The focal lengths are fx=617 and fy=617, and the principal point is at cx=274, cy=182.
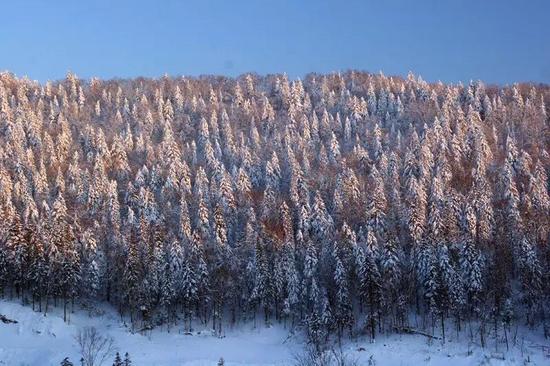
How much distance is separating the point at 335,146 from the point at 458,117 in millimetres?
29614

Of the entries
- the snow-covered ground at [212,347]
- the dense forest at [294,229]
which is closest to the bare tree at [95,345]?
the snow-covered ground at [212,347]

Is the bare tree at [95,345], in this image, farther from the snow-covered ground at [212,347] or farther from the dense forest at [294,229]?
the dense forest at [294,229]

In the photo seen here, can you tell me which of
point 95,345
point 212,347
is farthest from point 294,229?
point 95,345

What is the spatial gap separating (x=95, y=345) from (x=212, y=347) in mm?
15482

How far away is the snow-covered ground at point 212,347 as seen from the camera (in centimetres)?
6519

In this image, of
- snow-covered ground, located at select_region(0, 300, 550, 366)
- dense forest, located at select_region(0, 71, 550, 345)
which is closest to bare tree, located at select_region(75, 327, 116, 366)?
snow-covered ground, located at select_region(0, 300, 550, 366)

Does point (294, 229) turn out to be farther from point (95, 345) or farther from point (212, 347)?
point (95, 345)

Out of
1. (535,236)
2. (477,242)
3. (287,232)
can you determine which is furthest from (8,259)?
(535,236)

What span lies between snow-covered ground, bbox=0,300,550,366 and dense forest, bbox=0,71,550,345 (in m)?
2.63

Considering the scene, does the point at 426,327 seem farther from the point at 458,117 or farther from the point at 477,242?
the point at 458,117

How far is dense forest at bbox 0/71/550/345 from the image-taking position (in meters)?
77.4

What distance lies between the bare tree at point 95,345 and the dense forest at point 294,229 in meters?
7.71

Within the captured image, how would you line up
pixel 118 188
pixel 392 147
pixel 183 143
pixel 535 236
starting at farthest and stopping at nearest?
pixel 183 143 < pixel 392 147 < pixel 118 188 < pixel 535 236

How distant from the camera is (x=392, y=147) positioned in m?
132
